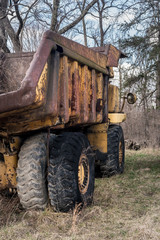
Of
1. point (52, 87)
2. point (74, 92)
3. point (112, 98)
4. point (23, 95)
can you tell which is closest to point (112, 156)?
point (112, 98)

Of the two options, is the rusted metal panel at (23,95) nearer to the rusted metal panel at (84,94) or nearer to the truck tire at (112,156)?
the rusted metal panel at (84,94)

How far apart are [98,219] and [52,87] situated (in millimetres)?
1749

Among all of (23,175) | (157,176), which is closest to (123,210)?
(23,175)

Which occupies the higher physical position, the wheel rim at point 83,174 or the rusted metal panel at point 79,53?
the rusted metal panel at point 79,53

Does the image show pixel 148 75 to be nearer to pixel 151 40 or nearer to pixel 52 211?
pixel 151 40

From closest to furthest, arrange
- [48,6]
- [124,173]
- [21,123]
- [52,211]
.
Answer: [21,123] < [52,211] < [124,173] < [48,6]

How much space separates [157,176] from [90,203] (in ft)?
9.97

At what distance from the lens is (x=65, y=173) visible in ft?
14.1

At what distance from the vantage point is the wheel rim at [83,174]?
188 inches

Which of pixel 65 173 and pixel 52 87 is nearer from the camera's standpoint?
pixel 52 87

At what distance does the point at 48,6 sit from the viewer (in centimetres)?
1166

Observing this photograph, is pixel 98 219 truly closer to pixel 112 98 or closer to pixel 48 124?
pixel 48 124

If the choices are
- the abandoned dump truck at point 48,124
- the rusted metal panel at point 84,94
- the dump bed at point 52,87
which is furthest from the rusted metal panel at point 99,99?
the rusted metal panel at point 84,94

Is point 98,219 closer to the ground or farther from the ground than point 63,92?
closer to the ground
